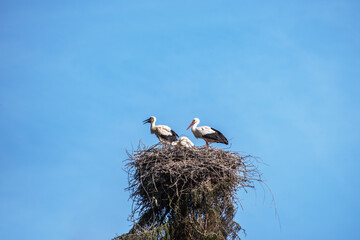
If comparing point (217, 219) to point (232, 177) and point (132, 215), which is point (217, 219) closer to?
point (232, 177)

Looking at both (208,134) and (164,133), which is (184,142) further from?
(164,133)

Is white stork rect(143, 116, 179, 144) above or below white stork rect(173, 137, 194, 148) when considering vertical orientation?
above

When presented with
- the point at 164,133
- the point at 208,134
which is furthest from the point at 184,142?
the point at 164,133

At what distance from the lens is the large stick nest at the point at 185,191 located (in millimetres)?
12258

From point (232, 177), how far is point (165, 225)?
71.6 inches

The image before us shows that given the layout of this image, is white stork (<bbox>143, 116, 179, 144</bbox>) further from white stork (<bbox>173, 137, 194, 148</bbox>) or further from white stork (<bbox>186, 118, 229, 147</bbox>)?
white stork (<bbox>173, 137, 194, 148</bbox>)

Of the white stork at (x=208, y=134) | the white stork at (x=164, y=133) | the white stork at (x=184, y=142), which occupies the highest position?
the white stork at (x=164, y=133)

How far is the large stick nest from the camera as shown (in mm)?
12258

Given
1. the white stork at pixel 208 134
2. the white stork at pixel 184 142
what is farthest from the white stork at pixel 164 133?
the white stork at pixel 184 142

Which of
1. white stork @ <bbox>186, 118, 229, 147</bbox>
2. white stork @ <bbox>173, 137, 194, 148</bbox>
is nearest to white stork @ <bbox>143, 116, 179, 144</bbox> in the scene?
white stork @ <bbox>186, 118, 229, 147</bbox>

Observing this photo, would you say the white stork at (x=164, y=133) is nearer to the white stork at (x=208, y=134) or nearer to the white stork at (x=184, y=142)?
the white stork at (x=208, y=134)

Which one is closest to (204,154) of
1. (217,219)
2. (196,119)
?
(217,219)

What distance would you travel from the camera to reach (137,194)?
41.8ft

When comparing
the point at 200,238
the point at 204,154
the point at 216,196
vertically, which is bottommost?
the point at 200,238
